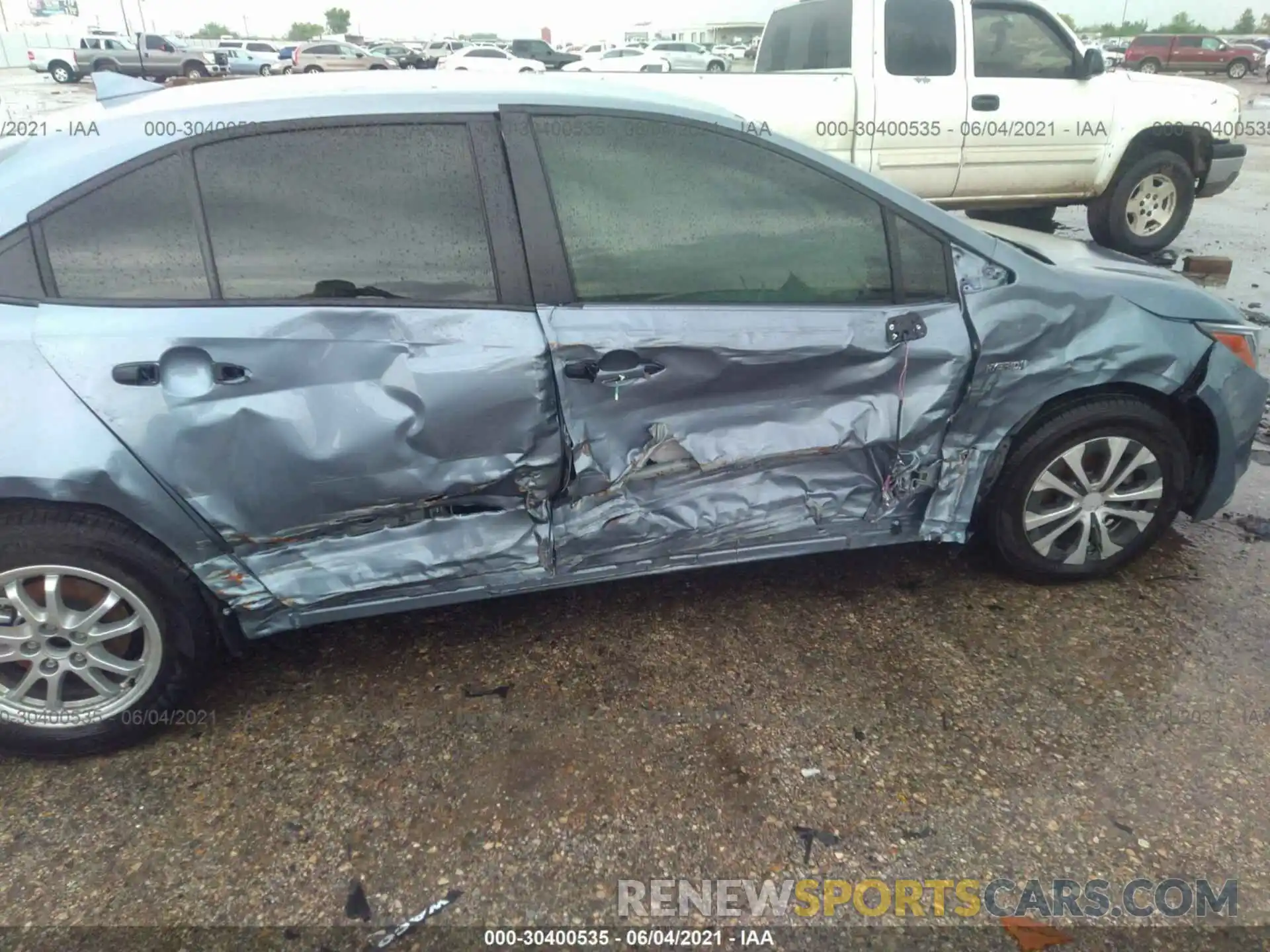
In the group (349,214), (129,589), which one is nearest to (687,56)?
(349,214)

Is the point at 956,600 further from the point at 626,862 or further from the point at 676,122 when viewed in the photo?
the point at 676,122

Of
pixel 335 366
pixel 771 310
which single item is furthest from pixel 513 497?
pixel 771 310

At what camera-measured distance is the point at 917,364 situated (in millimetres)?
2574

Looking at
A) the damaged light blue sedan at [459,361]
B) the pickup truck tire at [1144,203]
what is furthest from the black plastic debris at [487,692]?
the pickup truck tire at [1144,203]

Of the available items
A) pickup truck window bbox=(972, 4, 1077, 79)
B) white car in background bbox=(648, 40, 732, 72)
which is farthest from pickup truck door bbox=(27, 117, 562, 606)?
white car in background bbox=(648, 40, 732, 72)

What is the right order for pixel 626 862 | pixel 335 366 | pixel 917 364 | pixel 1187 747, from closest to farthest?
pixel 626 862
pixel 335 366
pixel 1187 747
pixel 917 364

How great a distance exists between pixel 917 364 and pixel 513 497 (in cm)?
127

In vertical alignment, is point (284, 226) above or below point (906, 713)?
above

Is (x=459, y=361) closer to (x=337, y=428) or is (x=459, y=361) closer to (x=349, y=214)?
(x=337, y=428)

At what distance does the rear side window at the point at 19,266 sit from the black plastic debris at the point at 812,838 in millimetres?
2293

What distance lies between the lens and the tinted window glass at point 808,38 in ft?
20.5

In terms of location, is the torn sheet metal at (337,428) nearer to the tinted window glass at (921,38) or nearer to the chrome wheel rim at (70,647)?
the chrome wheel rim at (70,647)

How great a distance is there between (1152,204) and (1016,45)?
73.7 inches

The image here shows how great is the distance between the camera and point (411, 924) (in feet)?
6.23
